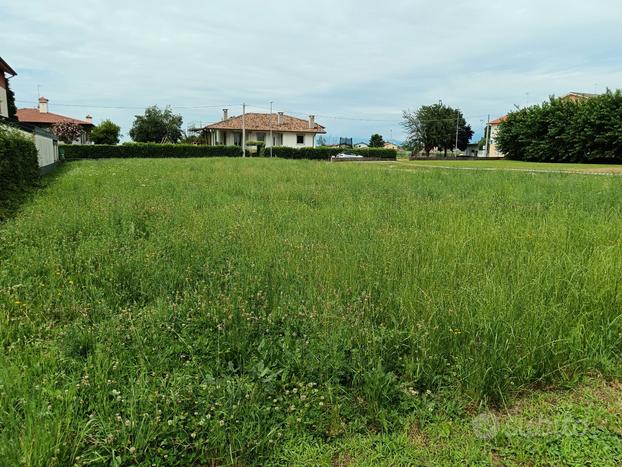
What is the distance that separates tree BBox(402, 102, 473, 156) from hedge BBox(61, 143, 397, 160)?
21527mm

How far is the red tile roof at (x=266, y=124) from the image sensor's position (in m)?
60.7

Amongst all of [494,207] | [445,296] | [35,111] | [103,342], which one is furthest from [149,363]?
[35,111]

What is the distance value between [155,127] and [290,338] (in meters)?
62.9

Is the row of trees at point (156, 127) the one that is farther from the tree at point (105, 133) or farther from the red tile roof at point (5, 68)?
the red tile roof at point (5, 68)

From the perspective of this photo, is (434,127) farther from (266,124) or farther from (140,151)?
(140,151)

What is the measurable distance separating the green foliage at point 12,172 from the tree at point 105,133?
4239cm

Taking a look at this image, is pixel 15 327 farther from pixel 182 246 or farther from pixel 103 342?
pixel 182 246

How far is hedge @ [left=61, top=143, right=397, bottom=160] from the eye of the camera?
121ft

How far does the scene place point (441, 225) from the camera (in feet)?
19.3

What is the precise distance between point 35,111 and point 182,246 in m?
61.1

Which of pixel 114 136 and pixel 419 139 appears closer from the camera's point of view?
pixel 114 136

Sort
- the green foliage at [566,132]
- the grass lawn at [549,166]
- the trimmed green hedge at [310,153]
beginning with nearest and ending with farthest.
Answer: the grass lawn at [549,166]
the green foliage at [566,132]
the trimmed green hedge at [310,153]

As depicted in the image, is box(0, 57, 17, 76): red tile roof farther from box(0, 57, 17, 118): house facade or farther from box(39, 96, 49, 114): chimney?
box(39, 96, 49, 114): chimney

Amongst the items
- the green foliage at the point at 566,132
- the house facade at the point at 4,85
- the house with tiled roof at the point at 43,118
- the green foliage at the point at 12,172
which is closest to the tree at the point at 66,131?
the house with tiled roof at the point at 43,118
